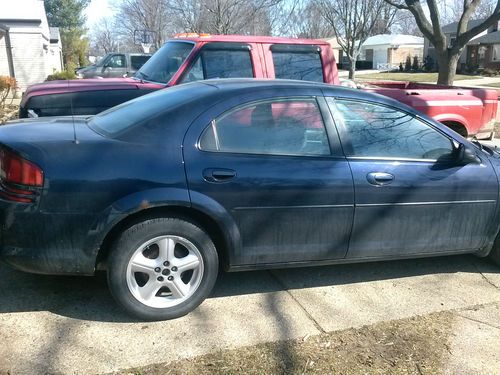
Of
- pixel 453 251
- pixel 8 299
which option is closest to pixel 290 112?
pixel 453 251

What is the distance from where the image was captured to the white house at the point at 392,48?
66.7 m

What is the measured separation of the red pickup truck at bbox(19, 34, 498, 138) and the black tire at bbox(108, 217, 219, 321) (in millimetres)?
2915

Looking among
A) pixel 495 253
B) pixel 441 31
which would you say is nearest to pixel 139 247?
pixel 495 253

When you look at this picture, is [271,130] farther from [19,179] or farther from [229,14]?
[229,14]

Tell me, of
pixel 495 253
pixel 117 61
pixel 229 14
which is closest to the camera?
pixel 495 253

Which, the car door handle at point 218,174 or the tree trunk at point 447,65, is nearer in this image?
the car door handle at point 218,174

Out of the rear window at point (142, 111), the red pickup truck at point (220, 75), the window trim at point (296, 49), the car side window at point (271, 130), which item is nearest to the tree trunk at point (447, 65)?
the red pickup truck at point (220, 75)

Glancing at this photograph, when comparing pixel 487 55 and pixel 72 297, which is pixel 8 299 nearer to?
pixel 72 297

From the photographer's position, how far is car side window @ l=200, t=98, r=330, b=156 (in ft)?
11.8

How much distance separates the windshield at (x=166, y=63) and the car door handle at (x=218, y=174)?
10.6ft

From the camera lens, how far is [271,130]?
3771 millimetres

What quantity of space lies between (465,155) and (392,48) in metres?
66.6

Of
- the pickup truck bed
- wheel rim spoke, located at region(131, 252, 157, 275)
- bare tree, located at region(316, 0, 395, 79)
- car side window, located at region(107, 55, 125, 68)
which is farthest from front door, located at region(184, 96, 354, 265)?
bare tree, located at region(316, 0, 395, 79)

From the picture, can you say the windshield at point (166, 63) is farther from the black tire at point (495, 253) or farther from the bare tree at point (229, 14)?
the bare tree at point (229, 14)
